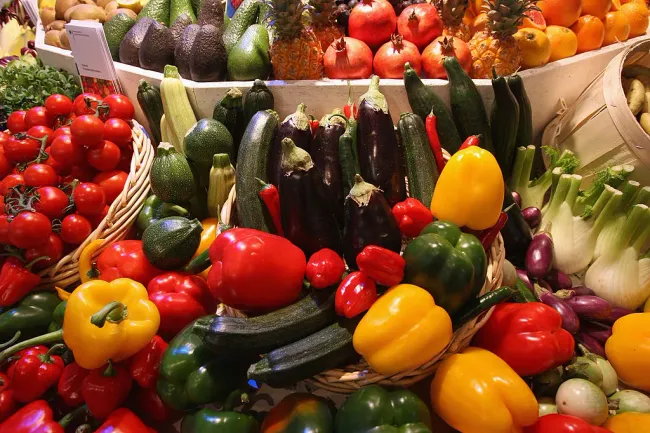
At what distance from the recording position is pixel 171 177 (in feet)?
5.76

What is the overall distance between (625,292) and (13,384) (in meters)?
2.06

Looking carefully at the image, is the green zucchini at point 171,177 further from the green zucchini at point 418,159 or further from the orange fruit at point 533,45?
the orange fruit at point 533,45

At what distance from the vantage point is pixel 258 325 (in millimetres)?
1236

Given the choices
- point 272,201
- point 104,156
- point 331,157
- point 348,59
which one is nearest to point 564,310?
point 331,157

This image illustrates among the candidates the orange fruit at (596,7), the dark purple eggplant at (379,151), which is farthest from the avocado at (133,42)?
the orange fruit at (596,7)

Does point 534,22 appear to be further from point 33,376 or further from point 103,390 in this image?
point 33,376

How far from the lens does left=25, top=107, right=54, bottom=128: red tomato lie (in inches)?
78.1

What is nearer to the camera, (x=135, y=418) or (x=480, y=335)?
(x=135, y=418)

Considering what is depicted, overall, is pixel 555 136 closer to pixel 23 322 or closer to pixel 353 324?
pixel 353 324

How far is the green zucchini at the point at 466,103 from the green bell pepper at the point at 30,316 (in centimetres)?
168

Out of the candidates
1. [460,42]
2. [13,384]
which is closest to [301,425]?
[13,384]

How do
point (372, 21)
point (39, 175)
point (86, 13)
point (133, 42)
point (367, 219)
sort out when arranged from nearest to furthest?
point (367, 219) → point (39, 175) → point (372, 21) → point (133, 42) → point (86, 13)

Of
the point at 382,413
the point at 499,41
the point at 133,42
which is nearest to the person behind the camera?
the point at 382,413

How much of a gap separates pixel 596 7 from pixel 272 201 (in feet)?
5.69
